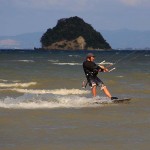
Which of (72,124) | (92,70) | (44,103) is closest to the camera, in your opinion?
(72,124)

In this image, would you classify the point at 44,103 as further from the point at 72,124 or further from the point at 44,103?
the point at 72,124

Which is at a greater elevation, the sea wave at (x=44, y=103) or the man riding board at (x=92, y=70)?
the man riding board at (x=92, y=70)

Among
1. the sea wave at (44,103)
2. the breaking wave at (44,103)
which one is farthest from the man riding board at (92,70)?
the sea wave at (44,103)

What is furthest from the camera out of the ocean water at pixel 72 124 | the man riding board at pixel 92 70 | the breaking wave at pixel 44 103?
the man riding board at pixel 92 70

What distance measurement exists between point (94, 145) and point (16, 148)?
133cm

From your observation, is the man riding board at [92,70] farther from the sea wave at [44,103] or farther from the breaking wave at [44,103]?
the sea wave at [44,103]

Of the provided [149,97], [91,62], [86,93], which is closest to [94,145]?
[91,62]

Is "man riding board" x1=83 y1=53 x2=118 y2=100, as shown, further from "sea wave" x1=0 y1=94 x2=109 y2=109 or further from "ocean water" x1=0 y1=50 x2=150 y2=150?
"sea wave" x1=0 y1=94 x2=109 y2=109

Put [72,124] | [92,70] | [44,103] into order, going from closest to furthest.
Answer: [72,124]
[44,103]
[92,70]

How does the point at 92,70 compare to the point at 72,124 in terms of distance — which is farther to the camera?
the point at 92,70

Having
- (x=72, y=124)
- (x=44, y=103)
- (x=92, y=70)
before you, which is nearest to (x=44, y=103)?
(x=44, y=103)

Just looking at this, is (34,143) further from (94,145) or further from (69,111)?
(69,111)

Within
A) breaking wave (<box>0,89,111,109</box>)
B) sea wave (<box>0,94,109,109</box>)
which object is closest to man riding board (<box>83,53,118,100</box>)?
breaking wave (<box>0,89,111,109</box>)

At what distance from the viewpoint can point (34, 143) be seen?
8.70 metres
